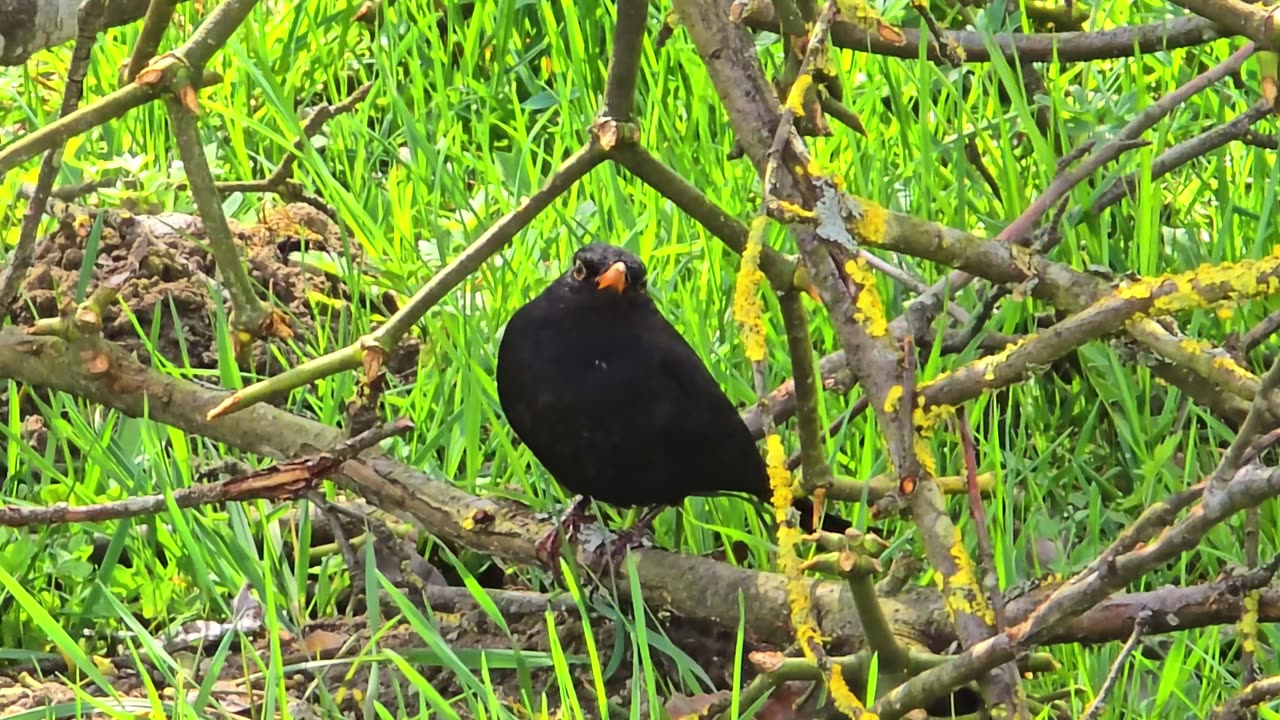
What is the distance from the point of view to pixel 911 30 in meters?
3.29

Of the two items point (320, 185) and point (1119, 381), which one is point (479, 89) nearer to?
point (320, 185)

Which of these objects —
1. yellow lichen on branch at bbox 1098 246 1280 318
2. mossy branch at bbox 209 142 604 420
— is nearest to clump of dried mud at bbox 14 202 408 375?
mossy branch at bbox 209 142 604 420

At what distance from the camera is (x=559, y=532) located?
2.53m

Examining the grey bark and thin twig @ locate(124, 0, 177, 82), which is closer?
thin twig @ locate(124, 0, 177, 82)

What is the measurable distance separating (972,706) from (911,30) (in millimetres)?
1607

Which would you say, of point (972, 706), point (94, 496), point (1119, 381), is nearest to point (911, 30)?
Answer: point (1119, 381)

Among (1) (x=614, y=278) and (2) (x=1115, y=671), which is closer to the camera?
(2) (x=1115, y=671)

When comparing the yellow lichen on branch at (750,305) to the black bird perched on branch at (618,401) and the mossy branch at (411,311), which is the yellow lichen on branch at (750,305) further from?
the black bird perched on branch at (618,401)

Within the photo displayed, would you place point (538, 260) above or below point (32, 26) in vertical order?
below

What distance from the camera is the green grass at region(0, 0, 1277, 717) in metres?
2.44

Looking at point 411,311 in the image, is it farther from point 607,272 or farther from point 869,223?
point 607,272

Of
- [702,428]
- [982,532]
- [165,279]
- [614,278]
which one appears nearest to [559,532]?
[702,428]

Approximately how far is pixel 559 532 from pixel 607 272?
0.51 m

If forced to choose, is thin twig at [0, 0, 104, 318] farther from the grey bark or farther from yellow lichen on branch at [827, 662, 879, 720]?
yellow lichen on branch at [827, 662, 879, 720]
